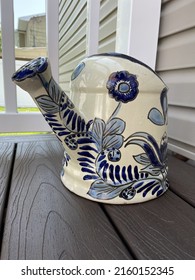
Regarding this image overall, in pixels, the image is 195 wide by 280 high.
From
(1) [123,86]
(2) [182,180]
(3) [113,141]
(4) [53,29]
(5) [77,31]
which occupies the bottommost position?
(2) [182,180]

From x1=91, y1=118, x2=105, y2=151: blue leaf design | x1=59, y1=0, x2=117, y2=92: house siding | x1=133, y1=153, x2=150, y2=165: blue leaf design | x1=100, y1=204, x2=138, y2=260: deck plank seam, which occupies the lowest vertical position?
x1=100, y1=204, x2=138, y2=260: deck plank seam

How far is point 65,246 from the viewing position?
12.9 inches

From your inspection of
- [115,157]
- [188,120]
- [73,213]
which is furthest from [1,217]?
[188,120]

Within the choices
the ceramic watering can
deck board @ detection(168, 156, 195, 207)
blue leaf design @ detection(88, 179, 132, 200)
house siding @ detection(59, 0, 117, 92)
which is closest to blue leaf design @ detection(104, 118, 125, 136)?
the ceramic watering can

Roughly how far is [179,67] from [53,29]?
0.57 metres

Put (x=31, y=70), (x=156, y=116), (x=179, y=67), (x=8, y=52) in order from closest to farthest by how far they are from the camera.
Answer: (x=31, y=70) < (x=156, y=116) < (x=179, y=67) < (x=8, y=52)

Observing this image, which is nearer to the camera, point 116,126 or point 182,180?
point 116,126

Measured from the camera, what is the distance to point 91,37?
3.35ft

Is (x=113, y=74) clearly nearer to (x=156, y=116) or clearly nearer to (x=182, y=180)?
(x=156, y=116)

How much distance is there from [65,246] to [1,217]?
0.14 m

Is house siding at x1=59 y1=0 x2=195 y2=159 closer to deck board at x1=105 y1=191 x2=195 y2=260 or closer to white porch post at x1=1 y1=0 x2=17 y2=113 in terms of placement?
deck board at x1=105 y1=191 x2=195 y2=260

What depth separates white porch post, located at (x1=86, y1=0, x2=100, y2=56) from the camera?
3.24ft

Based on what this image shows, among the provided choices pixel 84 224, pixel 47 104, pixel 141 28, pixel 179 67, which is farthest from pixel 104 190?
pixel 141 28

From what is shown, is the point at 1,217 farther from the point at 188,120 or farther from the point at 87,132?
the point at 188,120
